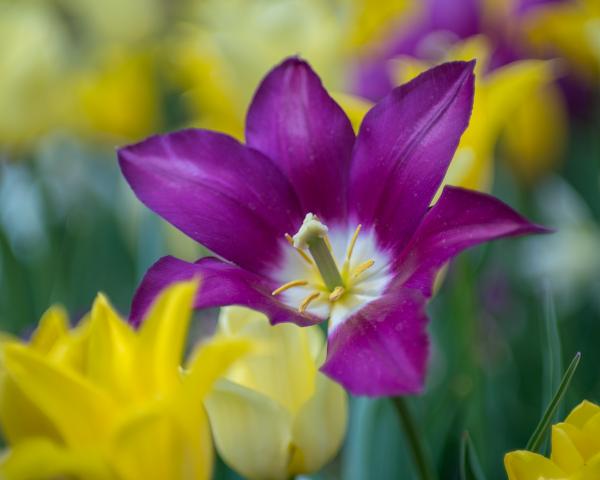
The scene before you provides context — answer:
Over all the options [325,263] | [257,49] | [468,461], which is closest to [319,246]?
[325,263]

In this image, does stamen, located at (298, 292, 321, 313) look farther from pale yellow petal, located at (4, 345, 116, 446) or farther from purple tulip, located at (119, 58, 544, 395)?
pale yellow petal, located at (4, 345, 116, 446)

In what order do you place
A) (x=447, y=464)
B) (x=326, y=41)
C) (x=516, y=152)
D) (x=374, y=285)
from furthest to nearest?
(x=516, y=152)
(x=326, y=41)
(x=447, y=464)
(x=374, y=285)

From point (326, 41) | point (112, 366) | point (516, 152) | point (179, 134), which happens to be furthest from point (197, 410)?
point (516, 152)

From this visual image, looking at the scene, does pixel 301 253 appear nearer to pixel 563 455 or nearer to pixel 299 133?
pixel 299 133

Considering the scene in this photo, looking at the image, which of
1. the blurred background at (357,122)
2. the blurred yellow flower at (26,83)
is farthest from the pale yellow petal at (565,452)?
the blurred yellow flower at (26,83)

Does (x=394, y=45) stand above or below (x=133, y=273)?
above

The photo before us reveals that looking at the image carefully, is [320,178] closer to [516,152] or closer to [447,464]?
[447,464]
